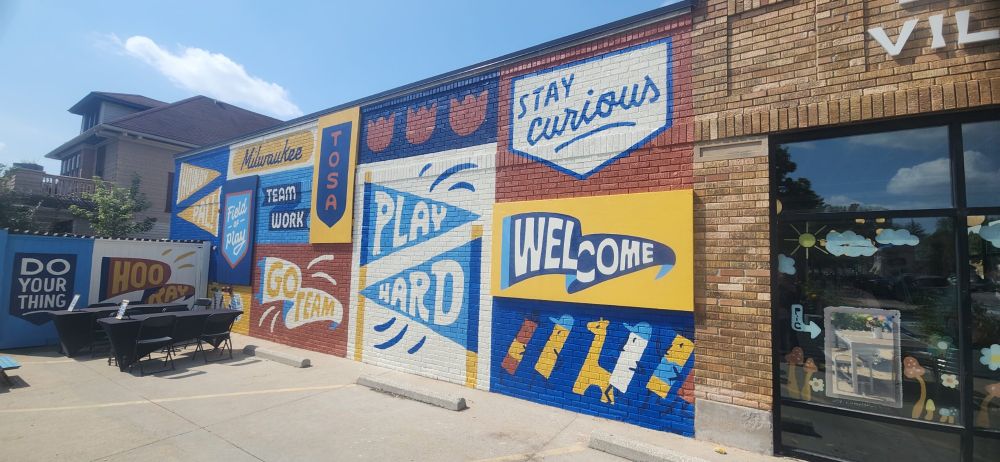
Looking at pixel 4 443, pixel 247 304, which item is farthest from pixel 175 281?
pixel 4 443

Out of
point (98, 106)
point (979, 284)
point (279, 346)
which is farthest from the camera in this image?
point (98, 106)

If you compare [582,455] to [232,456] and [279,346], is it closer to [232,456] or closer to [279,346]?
[232,456]

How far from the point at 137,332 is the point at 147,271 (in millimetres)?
4485

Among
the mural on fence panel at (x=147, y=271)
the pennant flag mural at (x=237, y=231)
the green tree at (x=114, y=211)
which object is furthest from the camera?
the green tree at (x=114, y=211)

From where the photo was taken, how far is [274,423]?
18.2ft

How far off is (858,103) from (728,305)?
2480 millimetres

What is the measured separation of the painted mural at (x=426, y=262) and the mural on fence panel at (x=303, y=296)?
561 millimetres

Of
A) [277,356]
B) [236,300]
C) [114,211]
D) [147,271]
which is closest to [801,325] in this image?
[277,356]

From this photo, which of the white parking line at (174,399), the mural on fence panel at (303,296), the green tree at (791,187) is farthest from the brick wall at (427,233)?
the green tree at (791,187)

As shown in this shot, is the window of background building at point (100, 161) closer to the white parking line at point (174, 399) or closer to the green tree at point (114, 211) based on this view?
the green tree at point (114, 211)

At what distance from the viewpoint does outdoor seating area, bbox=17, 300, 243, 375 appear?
7.90m

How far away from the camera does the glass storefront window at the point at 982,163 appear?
4223 millimetres

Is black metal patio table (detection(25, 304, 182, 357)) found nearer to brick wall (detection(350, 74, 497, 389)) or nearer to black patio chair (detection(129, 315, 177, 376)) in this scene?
black patio chair (detection(129, 315, 177, 376))

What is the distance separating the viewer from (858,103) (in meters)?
4.60
